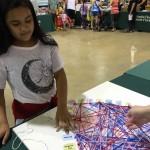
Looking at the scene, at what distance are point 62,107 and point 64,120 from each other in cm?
8

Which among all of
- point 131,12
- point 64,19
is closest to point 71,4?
point 64,19

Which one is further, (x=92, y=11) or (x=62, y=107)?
(x=92, y=11)

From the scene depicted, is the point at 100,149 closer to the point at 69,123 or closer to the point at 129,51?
the point at 69,123

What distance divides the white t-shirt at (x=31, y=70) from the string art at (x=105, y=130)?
0.17 metres

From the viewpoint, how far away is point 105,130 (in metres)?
0.88

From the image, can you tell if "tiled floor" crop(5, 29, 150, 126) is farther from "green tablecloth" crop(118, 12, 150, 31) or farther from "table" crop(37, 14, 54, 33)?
"table" crop(37, 14, 54, 33)

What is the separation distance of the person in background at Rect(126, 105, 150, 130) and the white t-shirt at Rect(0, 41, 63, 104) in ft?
1.46

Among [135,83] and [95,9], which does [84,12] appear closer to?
[95,9]

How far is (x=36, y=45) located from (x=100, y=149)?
22.4 inches

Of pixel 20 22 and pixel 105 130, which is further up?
pixel 20 22

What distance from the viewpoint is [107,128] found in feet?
2.93

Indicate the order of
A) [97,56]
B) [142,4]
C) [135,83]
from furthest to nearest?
1. [142,4]
2. [97,56]
3. [135,83]

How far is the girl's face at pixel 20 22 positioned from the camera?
34.9 inches

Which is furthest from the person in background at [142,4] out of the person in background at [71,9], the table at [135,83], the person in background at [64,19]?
the table at [135,83]
